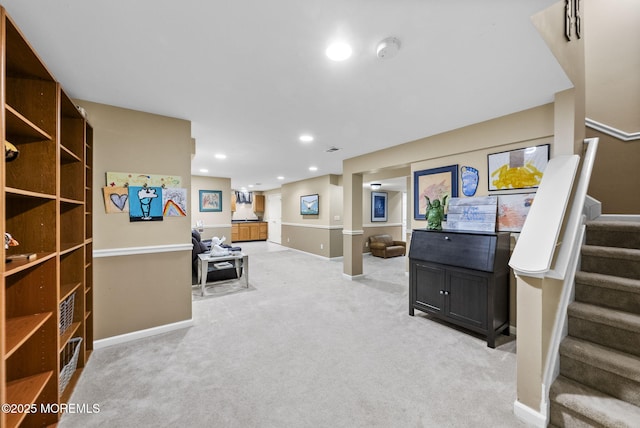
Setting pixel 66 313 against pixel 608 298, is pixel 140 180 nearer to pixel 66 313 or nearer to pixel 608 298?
pixel 66 313

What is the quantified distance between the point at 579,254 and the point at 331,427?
2166mm

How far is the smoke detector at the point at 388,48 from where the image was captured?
1.51 metres

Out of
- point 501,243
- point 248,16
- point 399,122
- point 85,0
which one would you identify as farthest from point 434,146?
point 85,0

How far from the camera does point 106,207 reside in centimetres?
245

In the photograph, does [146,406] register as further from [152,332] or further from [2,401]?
[152,332]

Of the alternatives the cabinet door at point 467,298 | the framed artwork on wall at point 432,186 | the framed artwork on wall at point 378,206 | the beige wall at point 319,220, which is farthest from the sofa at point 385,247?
the cabinet door at point 467,298

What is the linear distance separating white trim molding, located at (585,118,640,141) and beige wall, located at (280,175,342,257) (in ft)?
15.9

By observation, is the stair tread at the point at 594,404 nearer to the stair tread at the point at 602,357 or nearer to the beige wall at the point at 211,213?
the stair tread at the point at 602,357

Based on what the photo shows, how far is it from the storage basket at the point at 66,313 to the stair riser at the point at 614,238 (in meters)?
4.21

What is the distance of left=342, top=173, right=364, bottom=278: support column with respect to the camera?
4.82m

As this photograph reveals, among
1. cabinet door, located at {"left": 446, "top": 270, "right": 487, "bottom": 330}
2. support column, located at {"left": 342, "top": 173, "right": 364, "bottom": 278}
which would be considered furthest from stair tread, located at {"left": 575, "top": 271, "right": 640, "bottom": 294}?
support column, located at {"left": 342, "top": 173, "right": 364, "bottom": 278}

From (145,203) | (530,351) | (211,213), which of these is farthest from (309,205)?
(530,351)

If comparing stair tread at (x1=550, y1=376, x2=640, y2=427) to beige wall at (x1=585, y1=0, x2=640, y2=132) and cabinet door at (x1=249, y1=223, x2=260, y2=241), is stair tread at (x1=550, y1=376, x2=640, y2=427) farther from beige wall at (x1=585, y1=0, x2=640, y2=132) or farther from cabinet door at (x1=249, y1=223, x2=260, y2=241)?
cabinet door at (x1=249, y1=223, x2=260, y2=241)

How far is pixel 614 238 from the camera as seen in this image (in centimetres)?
197
